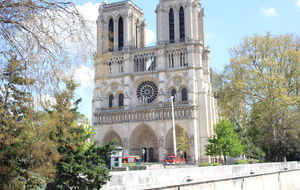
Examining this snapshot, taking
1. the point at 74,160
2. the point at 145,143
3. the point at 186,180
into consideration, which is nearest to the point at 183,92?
the point at 145,143

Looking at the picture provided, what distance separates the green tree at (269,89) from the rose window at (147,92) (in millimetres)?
Result: 19487

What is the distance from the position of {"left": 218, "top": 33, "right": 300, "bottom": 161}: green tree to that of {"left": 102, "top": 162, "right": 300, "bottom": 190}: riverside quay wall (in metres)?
3.59

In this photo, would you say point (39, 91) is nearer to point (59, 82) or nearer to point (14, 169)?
point (59, 82)

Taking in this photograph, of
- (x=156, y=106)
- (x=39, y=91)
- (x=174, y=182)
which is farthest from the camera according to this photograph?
(x=156, y=106)

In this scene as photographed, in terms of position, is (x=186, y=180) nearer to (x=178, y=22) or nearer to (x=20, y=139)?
(x=20, y=139)

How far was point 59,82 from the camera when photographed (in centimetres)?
780

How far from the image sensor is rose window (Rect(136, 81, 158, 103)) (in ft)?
176

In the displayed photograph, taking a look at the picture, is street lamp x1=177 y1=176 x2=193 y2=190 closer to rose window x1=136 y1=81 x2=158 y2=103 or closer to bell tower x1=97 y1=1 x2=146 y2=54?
rose window x1=136 y1=81 x2=158 y2=103

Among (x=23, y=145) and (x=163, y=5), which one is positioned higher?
(x=163, y=5)

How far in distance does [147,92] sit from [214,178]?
120ft

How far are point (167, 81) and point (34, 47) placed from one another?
44630 mm

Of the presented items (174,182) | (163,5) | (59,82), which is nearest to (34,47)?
(59,82)

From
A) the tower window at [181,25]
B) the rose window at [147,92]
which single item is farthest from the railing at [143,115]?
the tower window at [181,25]

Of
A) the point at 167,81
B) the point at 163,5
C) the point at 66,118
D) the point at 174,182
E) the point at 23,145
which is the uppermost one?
the point at 163,5
